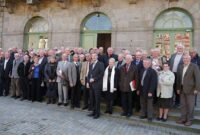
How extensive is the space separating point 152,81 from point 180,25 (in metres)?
5.76

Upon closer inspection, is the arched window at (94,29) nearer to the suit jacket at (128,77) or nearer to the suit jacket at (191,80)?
the suit jacket at (128,77)

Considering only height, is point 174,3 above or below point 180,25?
above

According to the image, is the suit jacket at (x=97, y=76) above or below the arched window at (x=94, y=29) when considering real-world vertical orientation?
below

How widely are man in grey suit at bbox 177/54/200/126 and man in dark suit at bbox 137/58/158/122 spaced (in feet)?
2.71

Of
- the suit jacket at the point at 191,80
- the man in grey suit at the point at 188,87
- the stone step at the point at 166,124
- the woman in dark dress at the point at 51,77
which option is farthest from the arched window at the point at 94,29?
the suit jacket at the point at 191,80

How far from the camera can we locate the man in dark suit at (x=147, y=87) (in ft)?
28.1

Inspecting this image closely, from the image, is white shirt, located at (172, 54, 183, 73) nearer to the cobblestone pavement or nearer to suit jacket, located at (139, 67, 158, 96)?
suit jacket, located at (139, 67, 158, 96)

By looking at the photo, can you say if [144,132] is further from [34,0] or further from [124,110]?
[34,0]

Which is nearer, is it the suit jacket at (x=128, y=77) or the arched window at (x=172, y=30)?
the suit jacket at (x=128, y=77)

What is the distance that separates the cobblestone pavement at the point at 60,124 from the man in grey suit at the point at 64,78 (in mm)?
651

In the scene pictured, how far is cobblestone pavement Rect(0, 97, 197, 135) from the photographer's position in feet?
24.4

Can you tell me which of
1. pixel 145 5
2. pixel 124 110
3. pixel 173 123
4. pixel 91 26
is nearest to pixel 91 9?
pixel 91 26

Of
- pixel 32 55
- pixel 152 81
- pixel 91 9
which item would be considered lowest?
pixel 152 81

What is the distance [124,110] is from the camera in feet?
30.1
